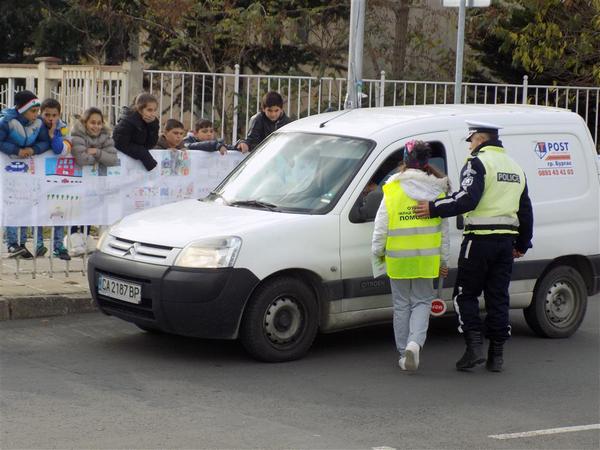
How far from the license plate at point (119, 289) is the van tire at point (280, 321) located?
2.58ft

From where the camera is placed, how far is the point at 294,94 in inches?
643

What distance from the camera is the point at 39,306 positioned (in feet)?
32.7

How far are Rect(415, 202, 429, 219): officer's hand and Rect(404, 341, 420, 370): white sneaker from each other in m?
0.88

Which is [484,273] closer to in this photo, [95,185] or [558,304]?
[558,304]

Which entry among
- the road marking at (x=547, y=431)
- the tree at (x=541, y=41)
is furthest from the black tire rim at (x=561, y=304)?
the tree at (x=541, y=41)

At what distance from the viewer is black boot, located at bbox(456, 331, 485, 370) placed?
333 inches

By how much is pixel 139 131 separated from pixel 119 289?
298 cm

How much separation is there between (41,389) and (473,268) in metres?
3.09

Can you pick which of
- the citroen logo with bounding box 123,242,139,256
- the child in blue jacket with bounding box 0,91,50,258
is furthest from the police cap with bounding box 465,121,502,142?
the child in blue jacket with bounding box 0,91,50,258

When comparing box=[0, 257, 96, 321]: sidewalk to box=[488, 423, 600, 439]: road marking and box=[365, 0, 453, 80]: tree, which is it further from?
box=[365, 0, 453, 80]: tree

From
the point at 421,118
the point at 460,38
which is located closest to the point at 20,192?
the point at 421,118

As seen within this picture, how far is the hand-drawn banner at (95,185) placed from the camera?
34.5ft

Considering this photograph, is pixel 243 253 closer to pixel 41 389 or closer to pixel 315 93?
pixel 41 389

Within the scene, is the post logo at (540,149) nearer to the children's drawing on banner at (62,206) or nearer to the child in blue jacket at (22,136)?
the children's drawing on banner at (62,206)
